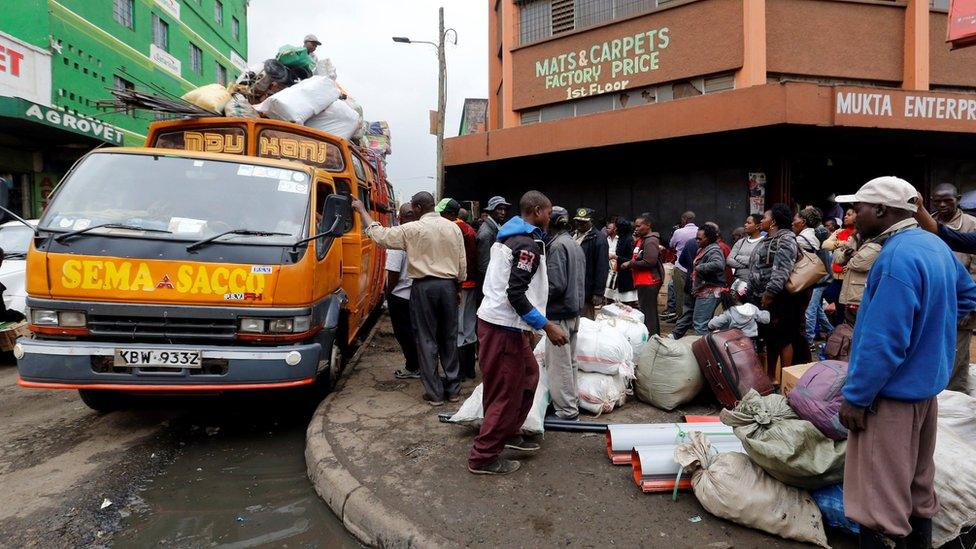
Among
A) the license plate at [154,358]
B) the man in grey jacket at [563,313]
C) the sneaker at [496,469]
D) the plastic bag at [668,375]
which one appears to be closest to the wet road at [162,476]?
the license plate at [154,358]

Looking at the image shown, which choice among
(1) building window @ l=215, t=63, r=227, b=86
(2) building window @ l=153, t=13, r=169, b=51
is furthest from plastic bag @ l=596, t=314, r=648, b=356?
(1) building window @ l=215, t=63, r=227, b=86

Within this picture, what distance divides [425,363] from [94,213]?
8.66 feet

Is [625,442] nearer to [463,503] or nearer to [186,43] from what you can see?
[463,503]

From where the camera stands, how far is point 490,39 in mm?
16219

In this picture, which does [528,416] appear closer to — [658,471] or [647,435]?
[647,435]

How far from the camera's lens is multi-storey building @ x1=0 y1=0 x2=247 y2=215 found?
1300 centimetres

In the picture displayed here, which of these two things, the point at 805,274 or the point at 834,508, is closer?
the point at 834,508

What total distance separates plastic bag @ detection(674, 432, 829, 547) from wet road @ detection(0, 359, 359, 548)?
73.2 inches

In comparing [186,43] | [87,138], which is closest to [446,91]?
[87,138]

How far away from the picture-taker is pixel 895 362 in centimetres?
204

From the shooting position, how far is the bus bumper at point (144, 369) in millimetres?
3504

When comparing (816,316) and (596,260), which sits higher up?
(596,260)

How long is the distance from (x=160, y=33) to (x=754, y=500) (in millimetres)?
24934

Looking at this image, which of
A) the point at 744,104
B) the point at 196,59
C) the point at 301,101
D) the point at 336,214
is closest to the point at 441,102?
the point at 744,104
